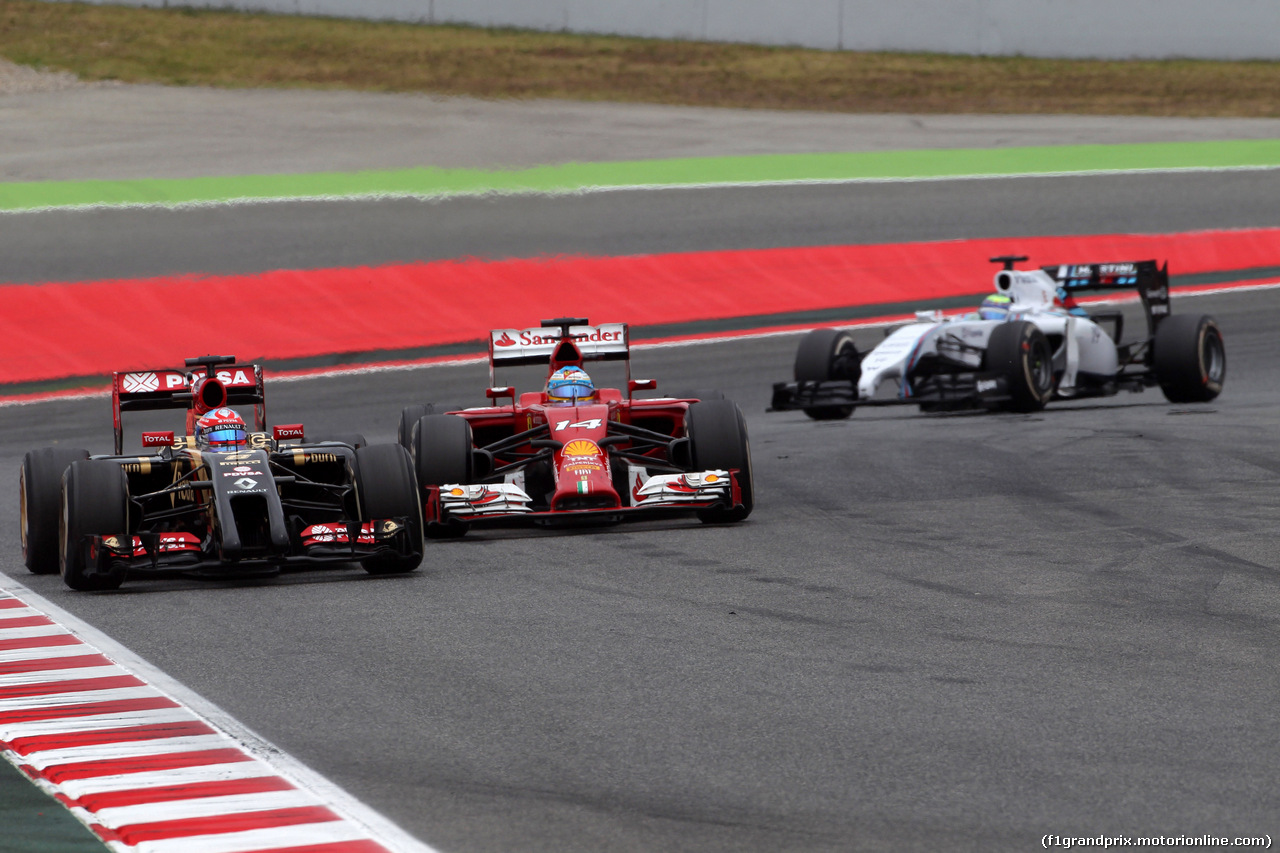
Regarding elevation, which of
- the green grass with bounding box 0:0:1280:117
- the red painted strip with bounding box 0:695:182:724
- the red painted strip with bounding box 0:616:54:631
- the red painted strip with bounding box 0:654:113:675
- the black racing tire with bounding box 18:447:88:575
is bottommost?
the red painted strip with bounding box 0:616:54:631

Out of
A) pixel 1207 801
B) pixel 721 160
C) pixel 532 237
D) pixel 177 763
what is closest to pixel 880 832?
pixel 1207 801

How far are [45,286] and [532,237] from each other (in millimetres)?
6752

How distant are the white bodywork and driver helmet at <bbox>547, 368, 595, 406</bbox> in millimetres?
5625

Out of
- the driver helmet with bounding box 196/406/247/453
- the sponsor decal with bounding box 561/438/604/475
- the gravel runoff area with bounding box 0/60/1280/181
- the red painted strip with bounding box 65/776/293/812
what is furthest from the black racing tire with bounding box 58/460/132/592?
the gravel runoff area with bounding box 0/60/1280/181

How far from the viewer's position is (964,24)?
1526 inches

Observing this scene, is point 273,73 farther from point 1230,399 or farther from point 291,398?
point 1230,399

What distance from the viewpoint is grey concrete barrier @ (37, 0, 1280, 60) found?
1486 inches

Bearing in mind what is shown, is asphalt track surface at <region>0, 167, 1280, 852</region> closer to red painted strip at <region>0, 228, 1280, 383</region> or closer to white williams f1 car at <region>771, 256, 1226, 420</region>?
white williams f1 car at <region>771, 256, 1226, 420</region>

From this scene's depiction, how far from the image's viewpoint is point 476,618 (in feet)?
29.8

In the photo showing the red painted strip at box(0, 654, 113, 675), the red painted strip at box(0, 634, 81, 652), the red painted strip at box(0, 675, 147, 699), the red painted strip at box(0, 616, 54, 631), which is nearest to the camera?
the red painted strip at box(0, 675, 147, 699)

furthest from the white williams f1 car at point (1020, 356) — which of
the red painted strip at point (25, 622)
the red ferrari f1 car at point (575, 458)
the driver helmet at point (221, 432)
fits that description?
the red painted strip at point (25, 622)

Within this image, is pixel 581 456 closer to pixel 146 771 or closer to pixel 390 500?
pixel 390 500

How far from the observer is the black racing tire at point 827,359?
1905cm

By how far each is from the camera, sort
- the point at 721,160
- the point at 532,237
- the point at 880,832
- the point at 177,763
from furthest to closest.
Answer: the point at 721,160
the point at 532,237
the point at 177,763
the point at 880,832
